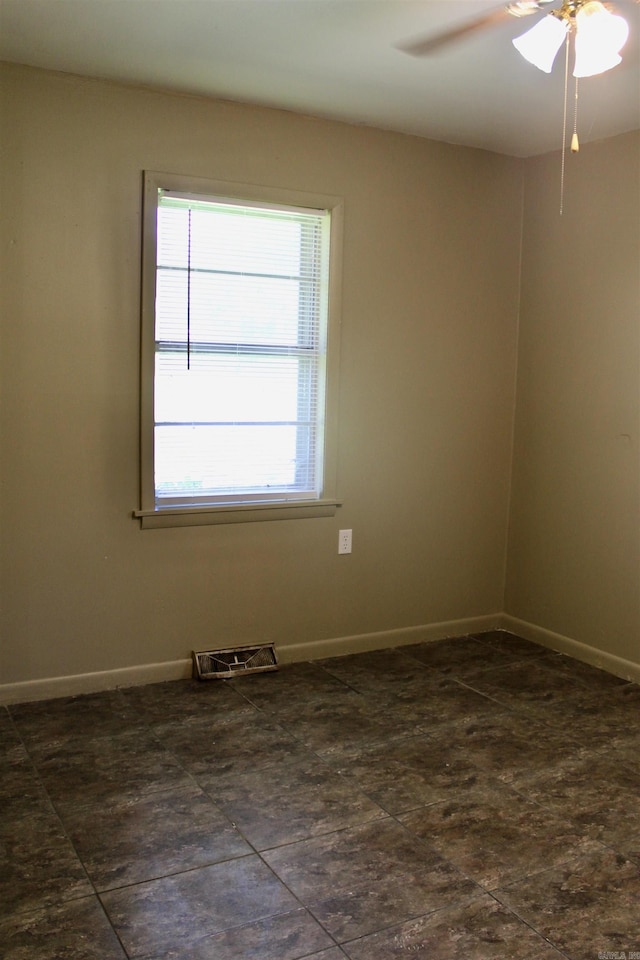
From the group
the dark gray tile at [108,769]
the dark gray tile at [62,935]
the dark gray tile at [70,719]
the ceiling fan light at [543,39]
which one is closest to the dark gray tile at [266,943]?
the dark gray tile at [62,935]

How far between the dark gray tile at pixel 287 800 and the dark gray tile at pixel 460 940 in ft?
1.53

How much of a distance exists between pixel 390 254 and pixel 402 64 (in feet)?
3.36

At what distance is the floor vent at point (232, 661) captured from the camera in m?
3.55

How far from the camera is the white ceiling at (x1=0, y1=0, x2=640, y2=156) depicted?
252cm

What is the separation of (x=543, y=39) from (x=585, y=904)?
2.26 m

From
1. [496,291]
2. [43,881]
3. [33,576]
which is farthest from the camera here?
[496,291]

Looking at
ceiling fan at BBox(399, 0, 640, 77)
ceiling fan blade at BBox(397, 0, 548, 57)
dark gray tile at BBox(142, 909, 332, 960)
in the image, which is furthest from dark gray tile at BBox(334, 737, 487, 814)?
ceiling fan blade at BBox(397, 0, 548, 57)

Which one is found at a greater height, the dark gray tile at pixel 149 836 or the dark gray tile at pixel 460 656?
the dark gray tile at pixel 460 656

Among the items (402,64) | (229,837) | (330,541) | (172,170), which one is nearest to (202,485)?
(330,541)

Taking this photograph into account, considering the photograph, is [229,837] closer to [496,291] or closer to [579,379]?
[579,379]

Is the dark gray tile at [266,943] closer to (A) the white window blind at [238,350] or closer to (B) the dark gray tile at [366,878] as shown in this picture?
(B) the dark gray tile at [366,878]

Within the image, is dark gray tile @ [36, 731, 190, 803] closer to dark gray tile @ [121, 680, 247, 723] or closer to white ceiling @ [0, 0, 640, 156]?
dark gray tile @ [121, 680, 247, 723]

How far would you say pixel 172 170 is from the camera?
3.31 m

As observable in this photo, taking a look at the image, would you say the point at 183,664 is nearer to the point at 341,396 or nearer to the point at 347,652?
the point at 347,652
